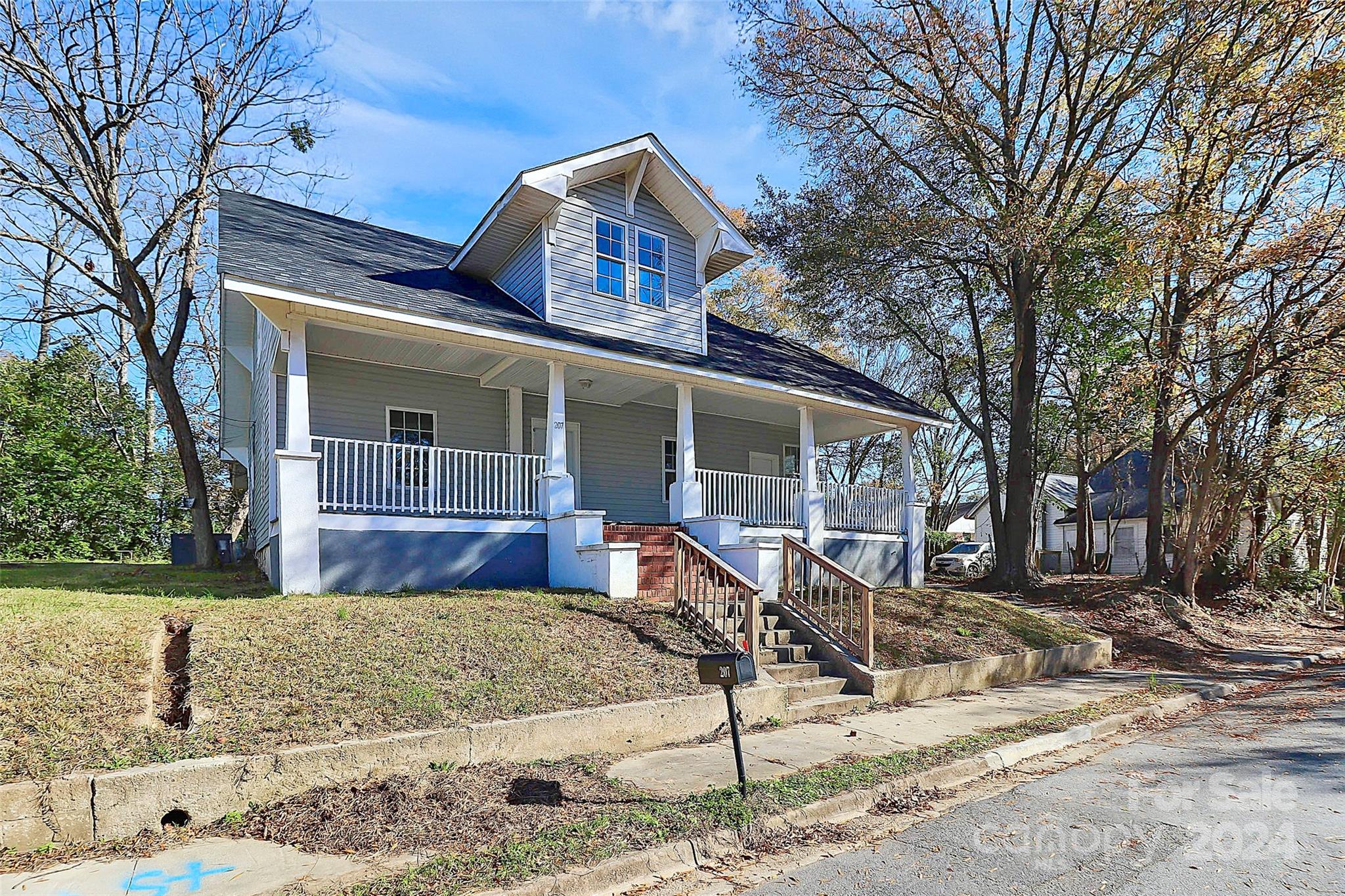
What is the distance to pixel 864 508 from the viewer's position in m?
15.1

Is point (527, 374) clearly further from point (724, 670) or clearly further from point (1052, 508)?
point (1052, 508)

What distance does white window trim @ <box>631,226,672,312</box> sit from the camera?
13391 millimetres

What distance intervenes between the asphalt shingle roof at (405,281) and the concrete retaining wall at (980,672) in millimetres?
5591

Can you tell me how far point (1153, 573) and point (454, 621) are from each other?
16.4 metres

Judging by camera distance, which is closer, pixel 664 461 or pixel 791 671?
pixel 791 671

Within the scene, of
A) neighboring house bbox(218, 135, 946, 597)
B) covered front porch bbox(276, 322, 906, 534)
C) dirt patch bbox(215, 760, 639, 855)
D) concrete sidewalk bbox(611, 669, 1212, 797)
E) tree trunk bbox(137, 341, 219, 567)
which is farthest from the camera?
tree trunk bbox(137, 341, 219, 567)

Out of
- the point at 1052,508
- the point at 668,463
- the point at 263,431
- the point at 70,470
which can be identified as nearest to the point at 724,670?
the point at 668,463

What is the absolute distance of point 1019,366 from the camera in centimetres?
1817

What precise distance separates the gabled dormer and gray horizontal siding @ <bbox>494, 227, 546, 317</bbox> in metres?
0.02

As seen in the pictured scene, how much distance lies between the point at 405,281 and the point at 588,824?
9.06m

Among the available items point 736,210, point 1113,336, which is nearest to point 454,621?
point 1113,336

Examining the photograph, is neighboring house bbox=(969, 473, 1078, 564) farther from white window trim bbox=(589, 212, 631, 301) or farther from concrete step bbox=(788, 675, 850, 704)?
concrete step bbox=(788, 675, 850, 704)

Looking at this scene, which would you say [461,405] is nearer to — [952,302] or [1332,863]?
[1332,863]

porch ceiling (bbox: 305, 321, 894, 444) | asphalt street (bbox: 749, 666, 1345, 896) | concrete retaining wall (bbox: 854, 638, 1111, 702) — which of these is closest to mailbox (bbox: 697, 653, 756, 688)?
asphalt street (bbox: 749, 666, 1345, 896)
